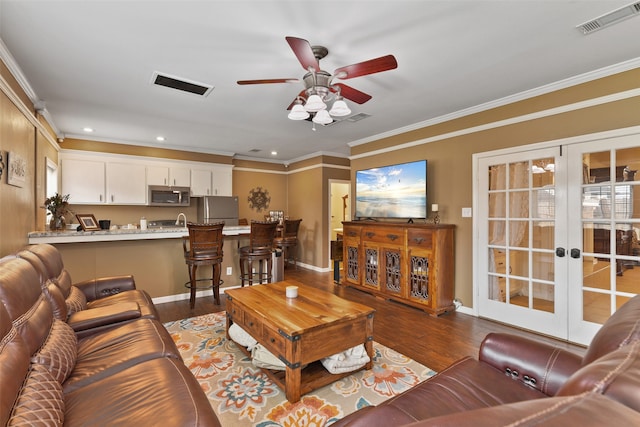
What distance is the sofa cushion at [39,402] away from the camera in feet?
3.33

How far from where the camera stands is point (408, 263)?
3.97m

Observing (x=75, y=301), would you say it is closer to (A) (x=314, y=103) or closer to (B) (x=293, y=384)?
(B) (x=293, y=384)

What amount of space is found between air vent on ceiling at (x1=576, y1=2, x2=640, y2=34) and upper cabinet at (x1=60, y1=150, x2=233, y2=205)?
600cm

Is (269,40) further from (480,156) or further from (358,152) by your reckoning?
(358,152)

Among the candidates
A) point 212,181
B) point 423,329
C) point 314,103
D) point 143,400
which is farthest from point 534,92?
point 212,181

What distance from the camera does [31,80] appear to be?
296cm

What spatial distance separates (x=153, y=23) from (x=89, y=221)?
9.58 ft

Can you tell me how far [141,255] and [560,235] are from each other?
5.01m

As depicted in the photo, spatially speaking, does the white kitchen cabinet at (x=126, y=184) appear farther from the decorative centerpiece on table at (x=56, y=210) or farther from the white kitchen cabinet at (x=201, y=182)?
the decorative centerpiece on table at (x=56, y=210)

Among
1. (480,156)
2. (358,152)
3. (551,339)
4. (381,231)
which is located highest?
(358,152)

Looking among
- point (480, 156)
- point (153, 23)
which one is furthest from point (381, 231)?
point (153, 23)

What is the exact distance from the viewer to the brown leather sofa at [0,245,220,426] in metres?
1.09

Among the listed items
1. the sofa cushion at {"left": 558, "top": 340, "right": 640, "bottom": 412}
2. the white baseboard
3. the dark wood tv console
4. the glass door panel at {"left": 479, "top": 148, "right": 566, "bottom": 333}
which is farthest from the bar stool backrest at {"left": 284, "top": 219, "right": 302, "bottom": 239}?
the sofa cushion at {"left": 558, "top": 340, "right": 640, "bottom": 412}

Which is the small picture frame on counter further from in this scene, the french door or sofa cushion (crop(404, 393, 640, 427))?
the french door
